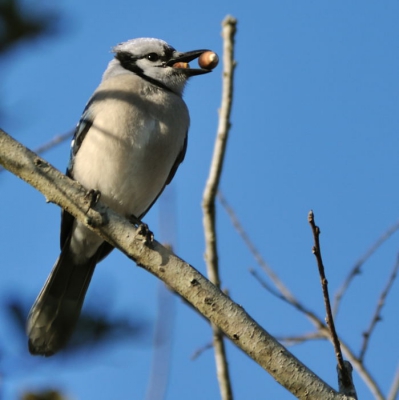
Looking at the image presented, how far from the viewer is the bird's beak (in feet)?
22.2

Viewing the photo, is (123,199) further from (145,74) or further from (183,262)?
(183,262)

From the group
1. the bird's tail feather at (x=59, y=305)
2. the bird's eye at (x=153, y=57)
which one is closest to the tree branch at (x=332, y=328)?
the bird's tail feather at (x=59, y=305)

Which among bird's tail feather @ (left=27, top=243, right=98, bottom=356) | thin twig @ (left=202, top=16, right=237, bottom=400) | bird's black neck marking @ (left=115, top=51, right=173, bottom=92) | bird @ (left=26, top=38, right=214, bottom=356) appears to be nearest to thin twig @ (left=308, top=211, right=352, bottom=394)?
thin twig @ (left=202, top=16, right=237, bottom=400)

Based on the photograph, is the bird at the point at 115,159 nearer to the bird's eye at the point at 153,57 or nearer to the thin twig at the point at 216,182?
the bird's eye at the point at 153,57

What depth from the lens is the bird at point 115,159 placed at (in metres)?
5.98

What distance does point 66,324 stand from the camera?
5684 mm

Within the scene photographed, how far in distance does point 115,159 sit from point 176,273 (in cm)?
244

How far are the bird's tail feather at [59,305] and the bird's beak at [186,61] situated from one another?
198 centimetres

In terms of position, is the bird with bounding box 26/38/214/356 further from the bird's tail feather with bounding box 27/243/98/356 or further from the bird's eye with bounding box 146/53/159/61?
the bird's eye with bounding box 146/53/159/61

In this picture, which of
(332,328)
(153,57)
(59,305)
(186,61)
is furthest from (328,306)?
(153,57)

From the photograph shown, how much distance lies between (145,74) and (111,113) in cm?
95

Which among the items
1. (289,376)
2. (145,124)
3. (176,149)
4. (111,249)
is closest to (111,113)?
(145,124)

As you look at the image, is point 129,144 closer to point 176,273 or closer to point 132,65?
point 132,65

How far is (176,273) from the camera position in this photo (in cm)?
376
